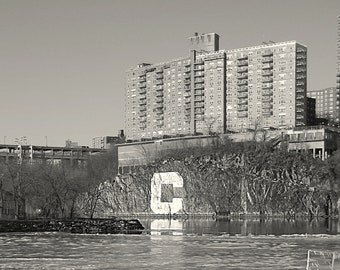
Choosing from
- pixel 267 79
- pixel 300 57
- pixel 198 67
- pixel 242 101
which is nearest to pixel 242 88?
pixel 242 101

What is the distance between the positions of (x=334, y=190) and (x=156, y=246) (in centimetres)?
7902

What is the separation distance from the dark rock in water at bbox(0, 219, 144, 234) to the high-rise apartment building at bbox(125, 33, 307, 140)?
88441 mm

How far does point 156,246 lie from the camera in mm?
46469

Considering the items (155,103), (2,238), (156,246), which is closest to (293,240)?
(156,246)

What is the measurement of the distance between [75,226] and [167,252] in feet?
81.4

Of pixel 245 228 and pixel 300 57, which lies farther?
pixel 300 57

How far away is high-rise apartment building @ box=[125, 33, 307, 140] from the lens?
532 feet

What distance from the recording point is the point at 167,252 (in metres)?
42.0

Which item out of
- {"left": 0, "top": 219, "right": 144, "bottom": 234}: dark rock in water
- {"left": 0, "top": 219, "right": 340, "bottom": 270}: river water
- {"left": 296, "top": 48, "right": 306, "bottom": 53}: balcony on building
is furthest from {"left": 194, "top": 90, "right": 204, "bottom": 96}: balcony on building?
{"left": 0, "top": 219, "right": 340, "bottom": 270}: river water

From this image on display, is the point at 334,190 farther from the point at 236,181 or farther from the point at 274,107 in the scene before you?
the point at 274,107

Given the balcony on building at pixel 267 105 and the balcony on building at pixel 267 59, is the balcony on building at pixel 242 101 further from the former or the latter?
the balcony on building at pixel 267 59

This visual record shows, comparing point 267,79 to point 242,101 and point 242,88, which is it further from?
point 242,101

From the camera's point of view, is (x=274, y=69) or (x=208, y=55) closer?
(x=274, y=69)

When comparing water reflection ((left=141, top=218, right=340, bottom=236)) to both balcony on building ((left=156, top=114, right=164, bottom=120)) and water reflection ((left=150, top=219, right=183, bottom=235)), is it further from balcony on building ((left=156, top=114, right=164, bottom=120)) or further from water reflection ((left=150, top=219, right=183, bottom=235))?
balcony on building ((left=156, top=114, right=164, bottom=120))
